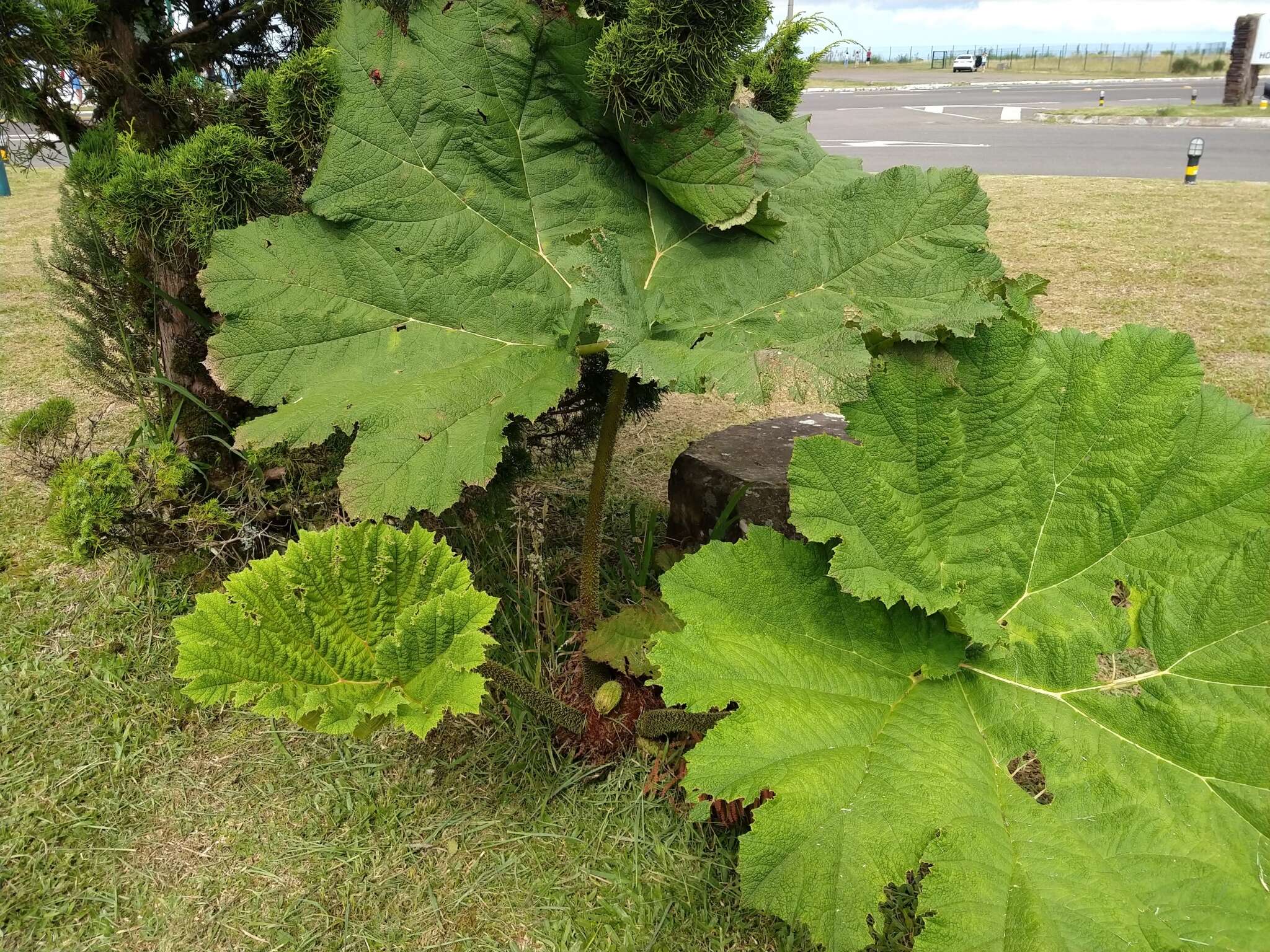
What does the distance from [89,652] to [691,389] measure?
2.06 m

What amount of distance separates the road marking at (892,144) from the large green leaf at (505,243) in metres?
12.6

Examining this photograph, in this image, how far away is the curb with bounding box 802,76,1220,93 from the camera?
96.3 feet

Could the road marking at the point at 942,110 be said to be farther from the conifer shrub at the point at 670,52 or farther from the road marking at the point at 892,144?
the conifer shrub at the point at 670,52

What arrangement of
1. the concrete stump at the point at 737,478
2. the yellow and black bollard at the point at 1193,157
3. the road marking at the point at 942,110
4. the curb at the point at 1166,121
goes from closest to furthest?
the concrete stump at the point at 737,478 → the yellow and black bollard at the point at 1193,157 → the curb at the point at 1166,121 → the road marking at the point at 942,110

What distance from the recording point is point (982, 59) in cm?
4534

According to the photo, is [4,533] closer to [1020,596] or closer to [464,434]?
[464,434]

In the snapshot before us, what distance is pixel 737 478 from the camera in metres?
2.48

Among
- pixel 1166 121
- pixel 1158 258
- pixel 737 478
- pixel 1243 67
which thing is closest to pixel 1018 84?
pixel 1243 67

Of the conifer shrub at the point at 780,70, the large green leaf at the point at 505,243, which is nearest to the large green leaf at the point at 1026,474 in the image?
the large green leaf at the point at 505,243

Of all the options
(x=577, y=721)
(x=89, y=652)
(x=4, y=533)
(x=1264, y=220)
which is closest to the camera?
(x=577, y=721)

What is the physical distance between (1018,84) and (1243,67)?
13096 millimetres

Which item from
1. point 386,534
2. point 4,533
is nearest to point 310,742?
point 386,534

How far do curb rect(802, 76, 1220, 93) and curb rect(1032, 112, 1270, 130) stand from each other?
11.3 m

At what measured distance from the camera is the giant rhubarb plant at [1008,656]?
1.32 metres
